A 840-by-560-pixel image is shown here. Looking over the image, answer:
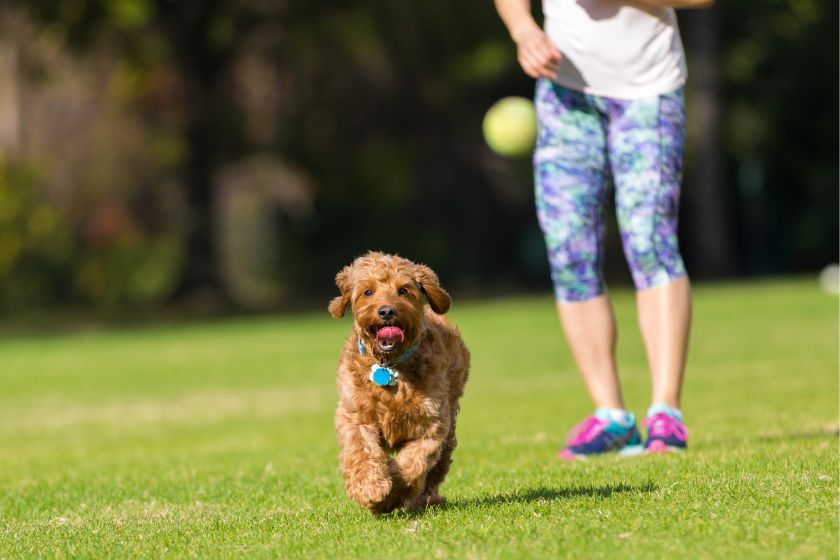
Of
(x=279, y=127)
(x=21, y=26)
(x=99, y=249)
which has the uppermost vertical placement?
(x=21, y=26)

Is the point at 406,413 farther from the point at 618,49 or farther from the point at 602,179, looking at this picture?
the point at 618,49

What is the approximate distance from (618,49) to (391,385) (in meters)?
2.49

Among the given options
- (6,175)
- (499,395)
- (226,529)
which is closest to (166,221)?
(6,175)

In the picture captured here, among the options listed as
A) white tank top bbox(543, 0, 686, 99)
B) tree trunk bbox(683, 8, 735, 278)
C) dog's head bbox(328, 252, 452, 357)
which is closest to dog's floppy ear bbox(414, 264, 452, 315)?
dog's head bbox(328, 252, 452, 357)

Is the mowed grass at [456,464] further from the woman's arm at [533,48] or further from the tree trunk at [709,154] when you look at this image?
the tree trunk at [709,154]

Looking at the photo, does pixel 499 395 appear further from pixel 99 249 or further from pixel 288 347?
pixel 99 249

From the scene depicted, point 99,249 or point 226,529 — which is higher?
point 226,529

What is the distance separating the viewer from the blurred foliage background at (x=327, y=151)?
1236 inches

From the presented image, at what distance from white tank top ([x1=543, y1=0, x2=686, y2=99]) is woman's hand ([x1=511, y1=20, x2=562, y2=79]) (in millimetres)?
215

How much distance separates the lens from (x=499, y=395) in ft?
46.0

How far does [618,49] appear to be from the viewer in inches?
288

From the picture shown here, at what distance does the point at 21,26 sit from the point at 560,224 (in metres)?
25.6

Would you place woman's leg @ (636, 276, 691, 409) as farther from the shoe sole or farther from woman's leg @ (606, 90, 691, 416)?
the shoe sole

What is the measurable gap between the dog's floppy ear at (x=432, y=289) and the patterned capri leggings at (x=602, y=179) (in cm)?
163
